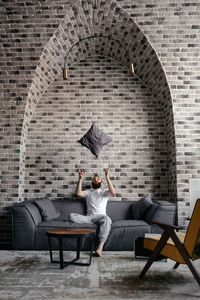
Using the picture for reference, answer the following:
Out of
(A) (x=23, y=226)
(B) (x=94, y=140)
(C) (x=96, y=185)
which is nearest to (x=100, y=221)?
(C) (x=96, y=185)

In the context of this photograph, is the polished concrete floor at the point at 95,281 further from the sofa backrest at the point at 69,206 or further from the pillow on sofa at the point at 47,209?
the sofa backrest at the point at 69,206

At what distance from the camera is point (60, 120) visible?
6.07 meters

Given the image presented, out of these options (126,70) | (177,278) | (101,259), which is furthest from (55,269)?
(126,70)

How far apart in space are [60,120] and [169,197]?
2.56 m

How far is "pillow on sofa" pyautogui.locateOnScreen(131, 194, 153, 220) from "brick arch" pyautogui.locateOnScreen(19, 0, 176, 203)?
614mm

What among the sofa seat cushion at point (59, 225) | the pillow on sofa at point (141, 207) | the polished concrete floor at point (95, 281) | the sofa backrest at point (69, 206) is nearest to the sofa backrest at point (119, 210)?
the pillow on sofa at point (141, 207)

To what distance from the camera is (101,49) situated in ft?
20.1

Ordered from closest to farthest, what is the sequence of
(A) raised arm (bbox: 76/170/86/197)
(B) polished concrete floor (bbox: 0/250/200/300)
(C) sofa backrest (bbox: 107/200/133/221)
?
(B) polished concrete floor (bbox: 0/250/200/300) < (A) raised arm (bbox: 76/170/86/197) < (C) sofa backrest (bbox: 107/200/133/221)

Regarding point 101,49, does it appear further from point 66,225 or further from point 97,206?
point 66,225

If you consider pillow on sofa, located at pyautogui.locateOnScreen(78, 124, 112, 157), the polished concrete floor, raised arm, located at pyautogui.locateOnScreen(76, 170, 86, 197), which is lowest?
the polished concrete floor

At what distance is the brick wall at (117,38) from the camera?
5262mm

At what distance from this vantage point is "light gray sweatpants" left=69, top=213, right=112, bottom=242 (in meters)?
4.54

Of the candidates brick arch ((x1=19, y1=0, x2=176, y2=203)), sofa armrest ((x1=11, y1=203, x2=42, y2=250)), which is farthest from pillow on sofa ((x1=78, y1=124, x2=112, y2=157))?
sofa armrest ((x1=11, y1=203, x2=42, y2=250))

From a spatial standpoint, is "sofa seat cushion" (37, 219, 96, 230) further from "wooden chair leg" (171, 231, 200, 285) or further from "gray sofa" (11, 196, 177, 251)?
"wooden chair leg" (171, 231, 200, 285)
